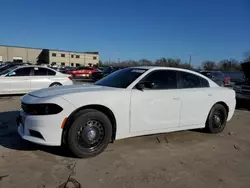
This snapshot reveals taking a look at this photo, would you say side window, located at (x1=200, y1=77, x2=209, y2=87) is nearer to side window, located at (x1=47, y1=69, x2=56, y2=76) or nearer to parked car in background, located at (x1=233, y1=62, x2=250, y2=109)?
parked car in background, located at (x1=233, y1=62, x2=250, y2=109)

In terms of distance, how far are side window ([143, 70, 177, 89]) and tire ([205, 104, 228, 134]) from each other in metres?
1.30

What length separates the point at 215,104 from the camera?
5789 mm

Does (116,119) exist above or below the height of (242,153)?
above

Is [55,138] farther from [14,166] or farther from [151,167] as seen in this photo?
[151,167]

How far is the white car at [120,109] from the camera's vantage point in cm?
389

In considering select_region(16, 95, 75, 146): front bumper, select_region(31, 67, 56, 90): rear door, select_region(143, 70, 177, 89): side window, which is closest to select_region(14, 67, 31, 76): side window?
select_region(31, 67, 56, 90): rear door

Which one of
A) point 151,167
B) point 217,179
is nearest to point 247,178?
point 217,179

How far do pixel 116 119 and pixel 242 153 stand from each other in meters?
2.56

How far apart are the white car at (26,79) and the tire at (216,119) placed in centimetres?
781

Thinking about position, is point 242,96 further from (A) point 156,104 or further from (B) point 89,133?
(B) point 89,133

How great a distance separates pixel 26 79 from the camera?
11.0 m

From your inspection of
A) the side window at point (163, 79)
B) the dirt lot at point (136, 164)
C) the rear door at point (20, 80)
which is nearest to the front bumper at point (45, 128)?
the dirt lot at point (136, 164)

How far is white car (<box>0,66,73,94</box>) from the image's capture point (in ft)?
35.2

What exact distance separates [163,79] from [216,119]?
182 cm
